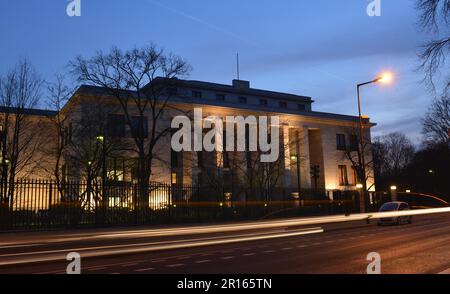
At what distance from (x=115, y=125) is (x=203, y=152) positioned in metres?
17.5

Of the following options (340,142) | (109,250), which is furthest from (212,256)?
(340,142)

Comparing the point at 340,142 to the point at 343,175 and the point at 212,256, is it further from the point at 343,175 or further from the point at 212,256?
the point at 212,256

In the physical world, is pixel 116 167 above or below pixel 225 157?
below

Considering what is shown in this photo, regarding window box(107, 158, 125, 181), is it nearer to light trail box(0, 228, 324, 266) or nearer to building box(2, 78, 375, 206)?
building box(2, 78, 375, 206)

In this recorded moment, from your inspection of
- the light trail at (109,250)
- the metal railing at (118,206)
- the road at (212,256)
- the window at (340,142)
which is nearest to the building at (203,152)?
the window at (340,142)

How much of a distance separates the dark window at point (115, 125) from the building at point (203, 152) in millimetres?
88

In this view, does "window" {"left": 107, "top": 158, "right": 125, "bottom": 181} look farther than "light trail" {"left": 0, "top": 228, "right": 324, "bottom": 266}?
Yes

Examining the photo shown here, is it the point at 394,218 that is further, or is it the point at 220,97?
the point at 220,97

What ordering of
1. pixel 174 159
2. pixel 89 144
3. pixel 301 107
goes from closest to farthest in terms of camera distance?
pixel 89 144 → pixel 174 159 → pixel 301 107

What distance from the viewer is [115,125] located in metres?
40.1

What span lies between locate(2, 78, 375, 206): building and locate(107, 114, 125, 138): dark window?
0.29 ft

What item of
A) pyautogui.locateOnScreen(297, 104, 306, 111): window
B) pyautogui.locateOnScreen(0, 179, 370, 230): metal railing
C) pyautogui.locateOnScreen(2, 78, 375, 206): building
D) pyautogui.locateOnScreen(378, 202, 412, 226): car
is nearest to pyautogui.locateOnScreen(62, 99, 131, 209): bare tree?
pyautogui.locateOnScreen(2, 78, 375, 206): building

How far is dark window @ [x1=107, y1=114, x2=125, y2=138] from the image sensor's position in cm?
3919

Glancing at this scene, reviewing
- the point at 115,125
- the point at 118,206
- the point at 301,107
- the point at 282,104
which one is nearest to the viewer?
the point at 118,206
